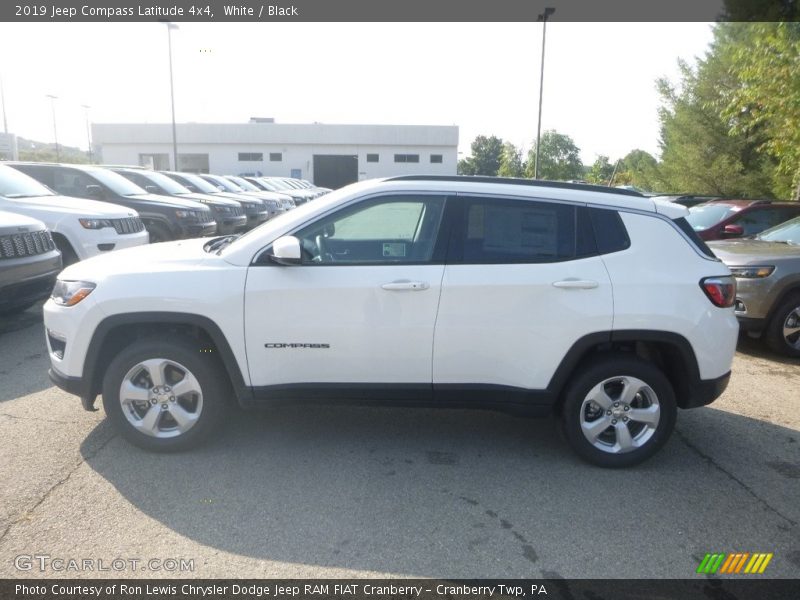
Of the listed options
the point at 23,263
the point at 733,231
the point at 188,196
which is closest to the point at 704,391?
the point at 733,231

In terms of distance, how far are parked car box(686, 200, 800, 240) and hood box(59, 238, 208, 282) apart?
319 inches

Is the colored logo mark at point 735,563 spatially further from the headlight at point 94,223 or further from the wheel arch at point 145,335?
the headlight at point 94,223

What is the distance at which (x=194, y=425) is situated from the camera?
162 inches

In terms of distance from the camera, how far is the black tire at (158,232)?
11.5 metres

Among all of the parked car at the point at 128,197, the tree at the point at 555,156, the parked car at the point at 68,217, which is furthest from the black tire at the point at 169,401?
the tree at the point at 555,156

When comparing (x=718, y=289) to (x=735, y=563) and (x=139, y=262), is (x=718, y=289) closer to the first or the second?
(x=735, y=563)

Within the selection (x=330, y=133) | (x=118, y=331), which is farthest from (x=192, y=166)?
(x=118, y=331)

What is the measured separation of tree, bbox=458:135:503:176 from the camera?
254ft

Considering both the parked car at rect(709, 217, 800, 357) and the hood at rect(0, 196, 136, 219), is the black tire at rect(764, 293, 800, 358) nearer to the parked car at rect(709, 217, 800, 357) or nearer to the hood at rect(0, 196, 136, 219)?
the parked car at rect(709, 217, 800, 357)

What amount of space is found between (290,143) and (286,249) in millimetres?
49687

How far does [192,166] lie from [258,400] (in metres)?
51.9

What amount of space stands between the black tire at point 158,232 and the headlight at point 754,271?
9.26 metres

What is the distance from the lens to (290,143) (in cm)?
5122

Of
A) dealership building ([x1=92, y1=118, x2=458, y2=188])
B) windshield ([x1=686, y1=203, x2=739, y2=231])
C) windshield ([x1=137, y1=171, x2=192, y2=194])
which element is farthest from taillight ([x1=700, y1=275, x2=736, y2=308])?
dealership building ([x1=92, y1=118, x2=458, y2=188])
